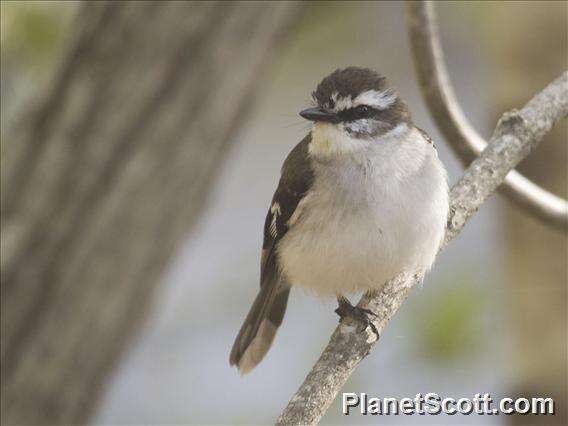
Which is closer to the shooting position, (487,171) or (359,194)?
(487,171)

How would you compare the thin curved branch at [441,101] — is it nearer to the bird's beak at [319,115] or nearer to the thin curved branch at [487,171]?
the thin curved branch at [487,171]

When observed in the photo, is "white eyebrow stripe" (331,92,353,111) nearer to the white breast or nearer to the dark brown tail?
the white breast

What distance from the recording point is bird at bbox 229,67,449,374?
4434 millimetres

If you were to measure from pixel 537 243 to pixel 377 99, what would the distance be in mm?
1887

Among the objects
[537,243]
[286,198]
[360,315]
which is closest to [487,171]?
[360,315]

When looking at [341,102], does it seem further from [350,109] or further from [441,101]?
[441,101]

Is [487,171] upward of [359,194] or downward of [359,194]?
upward

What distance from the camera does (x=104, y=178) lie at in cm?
528

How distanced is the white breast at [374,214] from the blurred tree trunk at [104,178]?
A: 3.18 ft

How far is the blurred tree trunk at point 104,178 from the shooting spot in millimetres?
5281

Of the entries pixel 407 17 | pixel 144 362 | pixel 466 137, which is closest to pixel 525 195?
pixel 466 137

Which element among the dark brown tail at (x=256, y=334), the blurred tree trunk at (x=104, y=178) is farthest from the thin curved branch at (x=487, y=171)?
the blurred tree trunk at (x=104, y=178)

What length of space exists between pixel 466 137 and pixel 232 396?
3138 millimetres

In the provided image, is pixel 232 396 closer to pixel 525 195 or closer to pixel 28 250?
pixel 28 250
